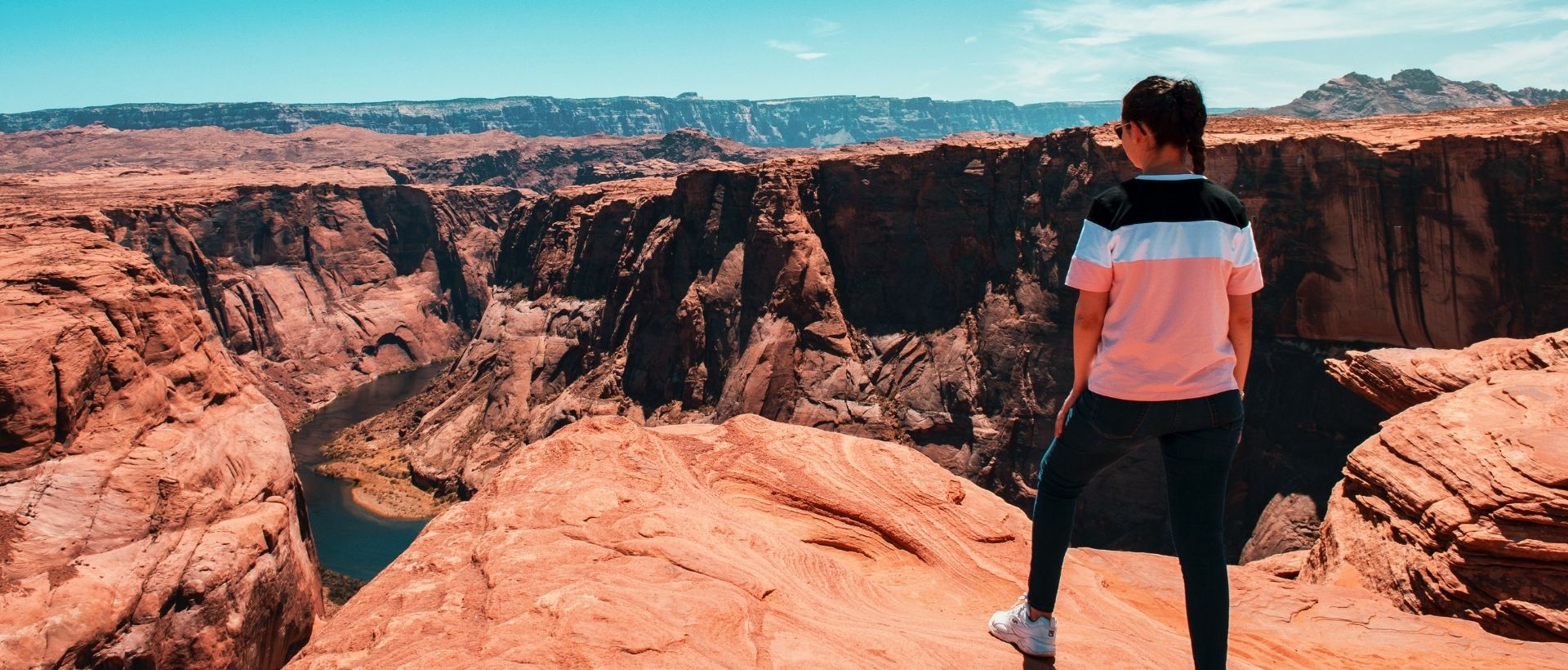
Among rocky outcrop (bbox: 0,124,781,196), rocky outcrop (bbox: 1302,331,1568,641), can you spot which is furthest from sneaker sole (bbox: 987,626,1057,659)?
rocky outcrop (bbox: 0,124,781,196)

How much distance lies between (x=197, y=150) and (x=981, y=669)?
223840 millimetres

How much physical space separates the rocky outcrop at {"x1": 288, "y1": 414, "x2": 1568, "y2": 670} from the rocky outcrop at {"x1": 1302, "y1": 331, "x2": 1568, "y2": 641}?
171 cm

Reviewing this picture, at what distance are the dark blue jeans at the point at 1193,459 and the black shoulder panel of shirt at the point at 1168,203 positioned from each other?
3.41 ft

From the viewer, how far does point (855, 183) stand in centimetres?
5506

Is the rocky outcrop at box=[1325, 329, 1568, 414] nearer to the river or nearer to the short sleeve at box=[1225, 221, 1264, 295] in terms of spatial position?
the short sleeve at box=[1225, 221, 1264, 295]

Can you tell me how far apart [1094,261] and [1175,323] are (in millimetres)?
572

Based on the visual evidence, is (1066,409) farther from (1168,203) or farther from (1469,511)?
(1469,511)

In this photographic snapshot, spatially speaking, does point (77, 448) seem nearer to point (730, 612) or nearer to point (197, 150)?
point (730, 612)

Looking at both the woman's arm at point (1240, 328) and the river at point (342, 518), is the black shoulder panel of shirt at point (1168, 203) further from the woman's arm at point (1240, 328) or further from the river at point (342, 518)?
the river at point (342, 518)

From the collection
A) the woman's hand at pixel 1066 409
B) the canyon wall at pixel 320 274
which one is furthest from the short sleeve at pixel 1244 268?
the canyon wall at pixel 320 274

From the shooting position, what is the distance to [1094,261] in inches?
201

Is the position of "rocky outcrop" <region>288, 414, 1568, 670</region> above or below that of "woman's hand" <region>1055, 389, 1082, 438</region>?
below

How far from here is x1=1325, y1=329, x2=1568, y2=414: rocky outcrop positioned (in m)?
16.6

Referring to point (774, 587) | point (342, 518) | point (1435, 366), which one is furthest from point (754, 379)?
point (774, 587)
